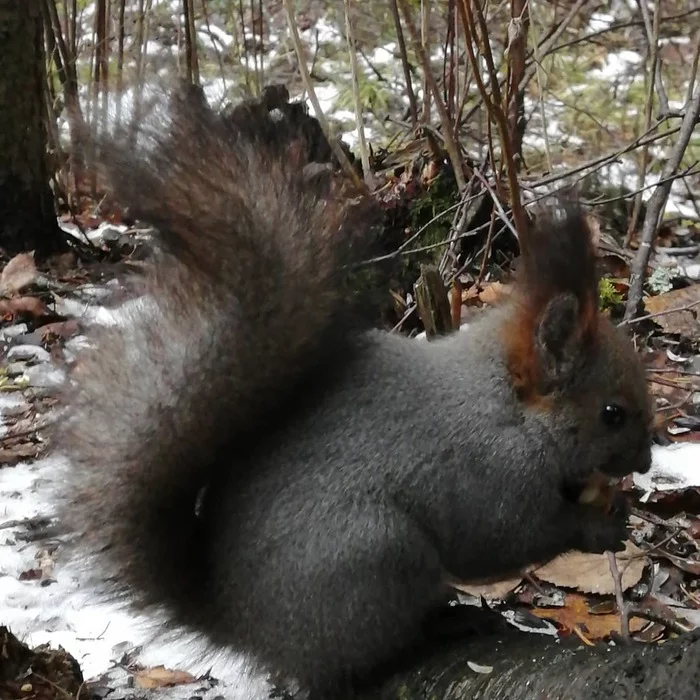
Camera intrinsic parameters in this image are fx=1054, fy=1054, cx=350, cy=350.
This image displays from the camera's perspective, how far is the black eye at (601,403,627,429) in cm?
177

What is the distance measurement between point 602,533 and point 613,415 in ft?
0.68

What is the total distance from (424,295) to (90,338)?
906mm

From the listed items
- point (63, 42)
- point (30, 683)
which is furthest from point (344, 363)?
point (63, 42)

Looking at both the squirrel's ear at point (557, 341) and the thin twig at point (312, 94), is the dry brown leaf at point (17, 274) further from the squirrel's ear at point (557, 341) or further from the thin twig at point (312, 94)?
the squirrel's ear at point (557, 341)

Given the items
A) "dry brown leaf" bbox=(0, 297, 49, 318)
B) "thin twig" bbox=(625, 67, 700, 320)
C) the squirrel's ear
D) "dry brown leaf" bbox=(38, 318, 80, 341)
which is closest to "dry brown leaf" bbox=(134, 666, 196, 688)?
the squirrel's ear

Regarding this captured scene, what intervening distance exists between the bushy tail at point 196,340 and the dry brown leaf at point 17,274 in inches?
79.2

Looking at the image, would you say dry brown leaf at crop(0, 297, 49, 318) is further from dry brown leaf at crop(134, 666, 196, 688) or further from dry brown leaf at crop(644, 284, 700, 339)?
dry brown leaf at crop(644, 284, 700, 339)

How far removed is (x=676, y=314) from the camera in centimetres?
327

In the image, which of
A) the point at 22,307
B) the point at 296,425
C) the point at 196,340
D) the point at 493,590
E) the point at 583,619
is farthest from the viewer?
the point at 22,307

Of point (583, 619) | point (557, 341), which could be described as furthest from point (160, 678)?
point (557, 341)

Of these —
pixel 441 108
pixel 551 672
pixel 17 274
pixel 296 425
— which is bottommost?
pixel 551 672

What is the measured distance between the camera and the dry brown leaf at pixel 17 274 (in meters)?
3.46

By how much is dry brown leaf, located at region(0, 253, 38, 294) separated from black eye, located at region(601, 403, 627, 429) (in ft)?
7.52

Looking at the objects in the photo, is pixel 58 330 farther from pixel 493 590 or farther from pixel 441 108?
pixel 493 590
